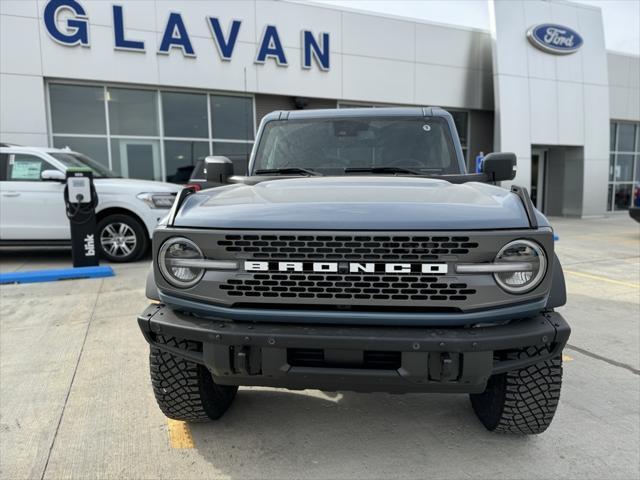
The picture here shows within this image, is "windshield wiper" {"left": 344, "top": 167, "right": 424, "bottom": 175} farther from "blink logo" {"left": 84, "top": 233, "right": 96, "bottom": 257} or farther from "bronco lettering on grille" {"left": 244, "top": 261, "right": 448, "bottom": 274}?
"blink logo" {"left": 84, "top": 233, "right": 96, "bottom": 257}

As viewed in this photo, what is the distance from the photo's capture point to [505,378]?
94.4 inches

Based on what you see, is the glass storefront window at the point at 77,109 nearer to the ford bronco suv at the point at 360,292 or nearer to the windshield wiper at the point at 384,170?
the windshield wiper at the point at 384,170

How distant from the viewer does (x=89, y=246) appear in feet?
22.7

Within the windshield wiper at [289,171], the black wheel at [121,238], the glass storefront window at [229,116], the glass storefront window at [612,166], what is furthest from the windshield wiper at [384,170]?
the glass storefront window at [612,166]

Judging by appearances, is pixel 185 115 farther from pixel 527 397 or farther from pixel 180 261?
pixel 527 397

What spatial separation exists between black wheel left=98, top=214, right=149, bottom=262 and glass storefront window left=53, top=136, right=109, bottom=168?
453cm

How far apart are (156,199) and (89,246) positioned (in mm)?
1271

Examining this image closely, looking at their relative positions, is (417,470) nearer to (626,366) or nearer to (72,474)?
(72,474)

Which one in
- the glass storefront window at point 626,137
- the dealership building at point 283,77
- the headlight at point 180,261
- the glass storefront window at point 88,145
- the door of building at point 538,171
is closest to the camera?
the headlight at point 180,261

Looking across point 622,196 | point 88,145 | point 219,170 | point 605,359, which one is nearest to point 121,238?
point 219,170

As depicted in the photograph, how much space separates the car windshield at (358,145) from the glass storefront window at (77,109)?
9.11m

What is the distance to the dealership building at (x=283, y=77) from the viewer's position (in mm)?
10539

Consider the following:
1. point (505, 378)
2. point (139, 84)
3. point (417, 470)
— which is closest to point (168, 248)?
point (417, 470)

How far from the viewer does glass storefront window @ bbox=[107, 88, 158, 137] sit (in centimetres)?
1141
